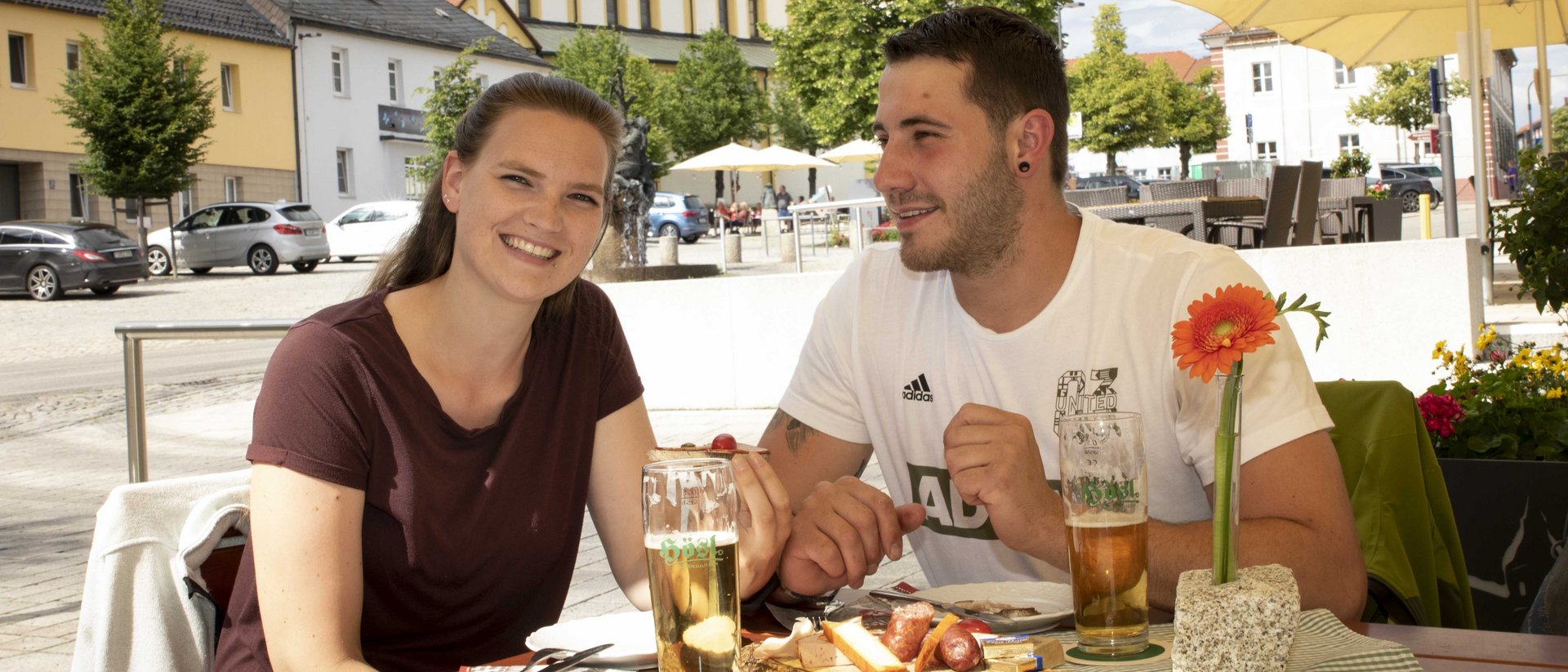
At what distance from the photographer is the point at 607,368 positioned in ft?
8.87

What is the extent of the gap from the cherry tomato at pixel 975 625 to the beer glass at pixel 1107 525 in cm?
12

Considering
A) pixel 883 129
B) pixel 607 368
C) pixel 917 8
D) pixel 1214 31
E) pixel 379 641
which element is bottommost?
pixel 379 641

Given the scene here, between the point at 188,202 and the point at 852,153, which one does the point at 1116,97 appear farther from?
the point at 188,202

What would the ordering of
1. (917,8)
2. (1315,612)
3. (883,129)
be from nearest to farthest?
(1315,612) < (883,129) < (917,8)

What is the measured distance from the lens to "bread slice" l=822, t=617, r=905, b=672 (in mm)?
→ 1475

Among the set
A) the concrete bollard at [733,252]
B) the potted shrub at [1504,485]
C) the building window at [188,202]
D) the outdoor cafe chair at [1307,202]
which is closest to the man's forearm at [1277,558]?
the potted shrub at [1504,485]

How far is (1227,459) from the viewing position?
1273 mm

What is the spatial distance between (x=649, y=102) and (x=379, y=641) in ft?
181

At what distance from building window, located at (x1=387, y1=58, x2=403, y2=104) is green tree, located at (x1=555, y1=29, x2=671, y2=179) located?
9.65 metres

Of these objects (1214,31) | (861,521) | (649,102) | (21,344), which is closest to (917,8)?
(649,102)

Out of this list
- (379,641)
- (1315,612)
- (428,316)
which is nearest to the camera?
(1315,612)

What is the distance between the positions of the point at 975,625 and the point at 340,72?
45.2 meters

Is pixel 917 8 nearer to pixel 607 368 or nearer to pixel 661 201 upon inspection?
pixel 661 201

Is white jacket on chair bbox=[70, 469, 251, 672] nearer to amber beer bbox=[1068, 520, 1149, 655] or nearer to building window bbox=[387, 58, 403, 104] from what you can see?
amber beer bbox=[1068, 520, 1149, 655]
